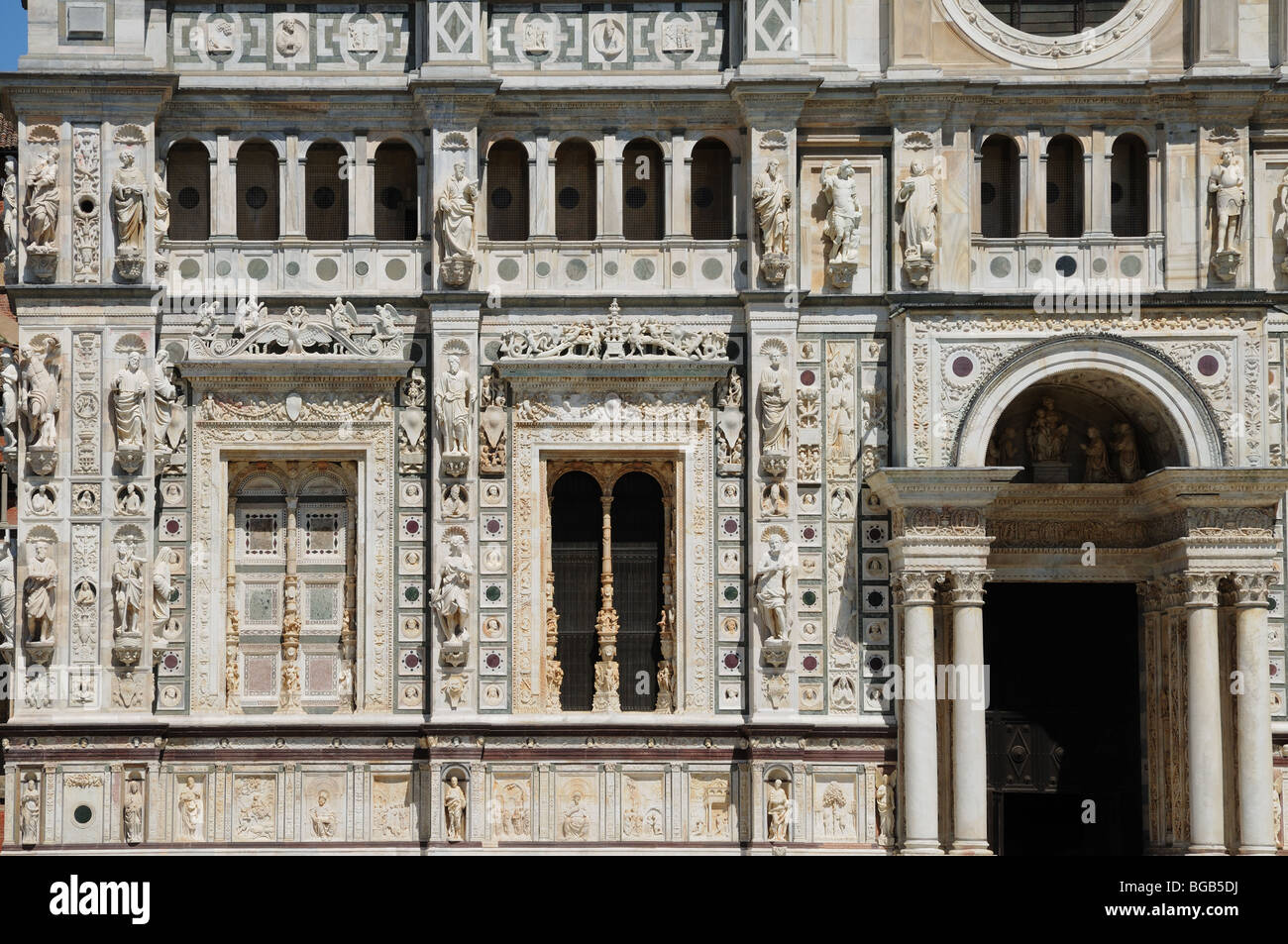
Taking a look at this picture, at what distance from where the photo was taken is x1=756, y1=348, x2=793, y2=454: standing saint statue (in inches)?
1339

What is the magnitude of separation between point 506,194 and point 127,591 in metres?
7.73

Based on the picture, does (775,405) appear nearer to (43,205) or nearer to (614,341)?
(614,341)

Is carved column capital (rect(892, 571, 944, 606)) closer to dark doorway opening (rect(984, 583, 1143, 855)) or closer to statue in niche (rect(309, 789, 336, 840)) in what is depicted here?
dark doorway opening (rect(984, 583, 1143, 855))

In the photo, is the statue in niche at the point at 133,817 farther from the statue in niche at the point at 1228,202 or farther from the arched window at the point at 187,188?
the statue in niche at the point at 1228,202

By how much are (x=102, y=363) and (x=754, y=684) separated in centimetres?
996

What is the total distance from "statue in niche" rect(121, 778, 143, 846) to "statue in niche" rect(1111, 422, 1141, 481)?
47.5 feet

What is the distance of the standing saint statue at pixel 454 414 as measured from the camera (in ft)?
111

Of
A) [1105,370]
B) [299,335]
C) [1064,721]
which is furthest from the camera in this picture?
[1064,721]

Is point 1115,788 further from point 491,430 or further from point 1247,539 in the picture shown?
point 491,430

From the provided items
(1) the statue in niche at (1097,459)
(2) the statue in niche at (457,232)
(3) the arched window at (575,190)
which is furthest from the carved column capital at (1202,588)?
(2) the statue in niche at (457,232)

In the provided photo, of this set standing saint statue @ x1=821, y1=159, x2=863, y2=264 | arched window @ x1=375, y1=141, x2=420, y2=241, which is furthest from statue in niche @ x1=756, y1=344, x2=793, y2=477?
arched window @ x1=375, y1=141, x2=420, y2=241

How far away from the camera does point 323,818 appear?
33688 mm

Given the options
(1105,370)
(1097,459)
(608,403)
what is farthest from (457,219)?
(1097,459)

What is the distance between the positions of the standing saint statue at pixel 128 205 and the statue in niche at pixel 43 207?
816mm
